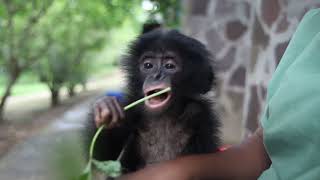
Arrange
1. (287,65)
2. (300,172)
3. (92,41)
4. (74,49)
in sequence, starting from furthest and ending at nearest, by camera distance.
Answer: (92,41)
(74,49)
(287,65)
(300,172)

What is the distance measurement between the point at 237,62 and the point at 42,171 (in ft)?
12.0

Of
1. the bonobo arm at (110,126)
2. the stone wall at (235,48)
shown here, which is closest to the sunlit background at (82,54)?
the stone wall at (235,48)

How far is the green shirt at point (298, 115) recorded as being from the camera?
1347mm

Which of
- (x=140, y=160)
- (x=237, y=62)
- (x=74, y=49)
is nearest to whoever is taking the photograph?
(x=140, y=160)

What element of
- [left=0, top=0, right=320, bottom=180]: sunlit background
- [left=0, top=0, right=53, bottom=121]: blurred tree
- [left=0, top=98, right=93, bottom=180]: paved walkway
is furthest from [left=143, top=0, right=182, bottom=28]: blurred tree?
[left=0, top=98, right=93, bottom=180]: paved walkway

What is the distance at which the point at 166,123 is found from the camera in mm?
2594

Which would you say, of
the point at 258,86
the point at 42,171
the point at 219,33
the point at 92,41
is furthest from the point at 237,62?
the point at 92,41

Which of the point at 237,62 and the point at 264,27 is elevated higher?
the point at 264,27

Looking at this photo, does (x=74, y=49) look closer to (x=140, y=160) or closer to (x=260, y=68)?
(x=260, y=68)

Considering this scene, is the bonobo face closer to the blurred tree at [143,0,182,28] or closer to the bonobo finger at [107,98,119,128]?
the bonobo finger at [107,98,119,128]

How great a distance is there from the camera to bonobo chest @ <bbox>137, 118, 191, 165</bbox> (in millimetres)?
2543

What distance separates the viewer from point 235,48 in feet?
26.5

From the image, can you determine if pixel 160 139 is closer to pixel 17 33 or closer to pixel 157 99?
pixel 157 99

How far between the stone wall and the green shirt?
11.7 feet
